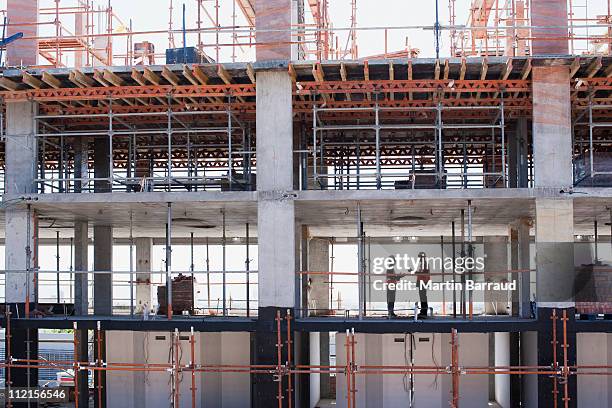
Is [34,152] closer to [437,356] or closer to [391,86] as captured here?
[391,86]

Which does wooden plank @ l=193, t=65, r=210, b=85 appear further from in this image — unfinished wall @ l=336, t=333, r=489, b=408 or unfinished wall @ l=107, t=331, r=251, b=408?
unfinished wall @ l=336, t=333, r=489, b=408

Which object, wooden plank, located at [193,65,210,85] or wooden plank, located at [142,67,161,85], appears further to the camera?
wooden plank, located at [142,67,161,85]

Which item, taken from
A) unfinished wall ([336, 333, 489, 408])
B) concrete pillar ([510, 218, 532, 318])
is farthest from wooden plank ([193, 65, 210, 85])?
concrete pillar ([510, 218, 532, 318])

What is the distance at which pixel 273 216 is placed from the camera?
18.3 meters

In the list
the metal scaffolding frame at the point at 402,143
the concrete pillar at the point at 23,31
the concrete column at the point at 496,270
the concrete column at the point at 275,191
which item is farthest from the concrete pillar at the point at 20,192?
the concrete column at the point at 496,270

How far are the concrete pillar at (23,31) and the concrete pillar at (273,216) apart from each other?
6.78 m

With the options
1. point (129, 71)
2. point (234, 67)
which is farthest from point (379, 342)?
point (129, 71)

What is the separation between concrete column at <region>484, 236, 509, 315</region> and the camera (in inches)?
901

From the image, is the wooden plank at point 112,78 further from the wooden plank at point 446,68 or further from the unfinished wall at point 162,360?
the wooden plank at point 446,68

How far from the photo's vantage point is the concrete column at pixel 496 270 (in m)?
22.9

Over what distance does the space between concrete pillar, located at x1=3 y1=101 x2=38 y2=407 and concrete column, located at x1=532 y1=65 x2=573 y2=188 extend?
41.2ft

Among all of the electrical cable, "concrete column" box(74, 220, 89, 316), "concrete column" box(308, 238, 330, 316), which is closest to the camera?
the electrical cable

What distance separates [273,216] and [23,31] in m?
8.92

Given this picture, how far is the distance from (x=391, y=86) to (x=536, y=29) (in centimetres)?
367
